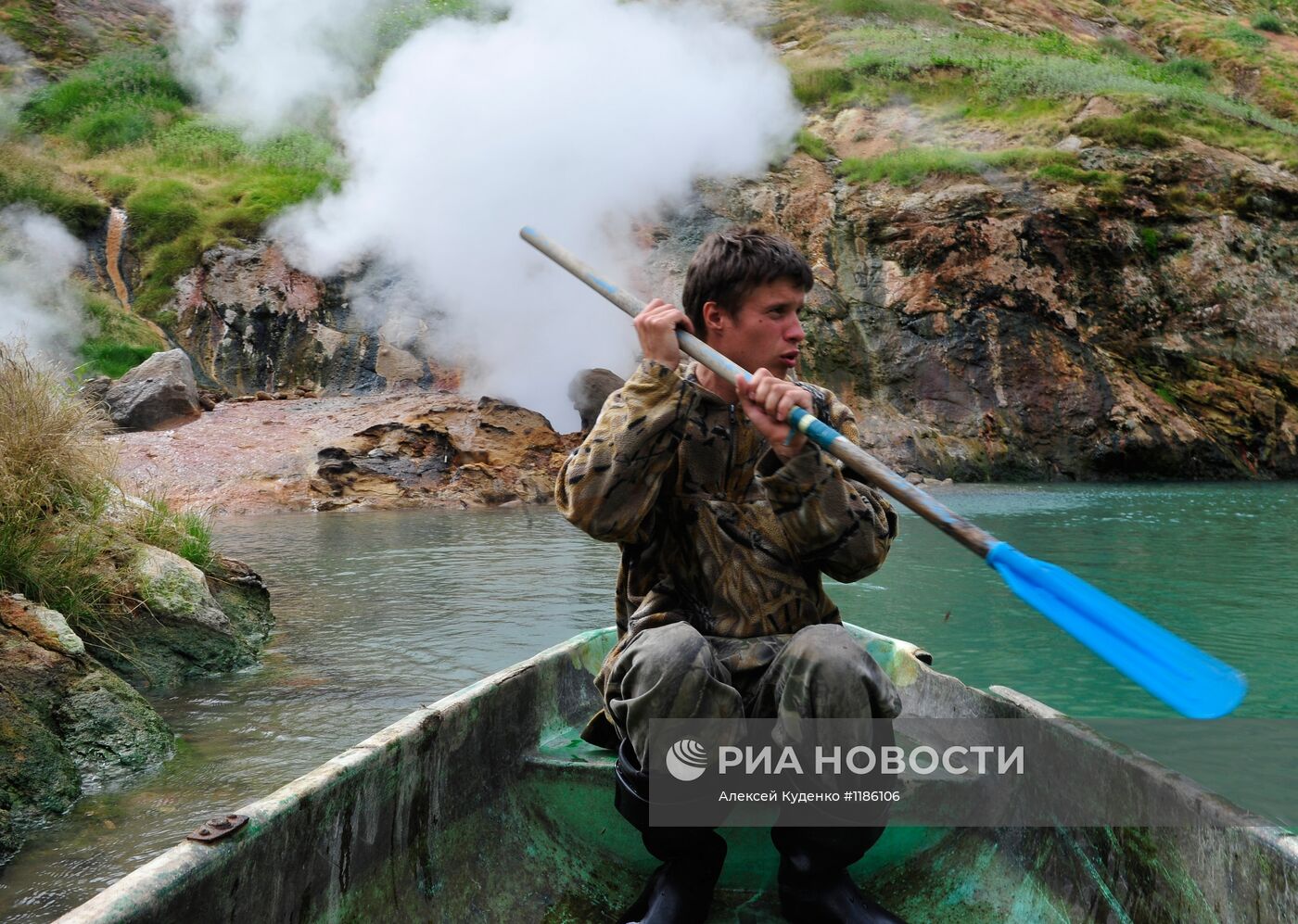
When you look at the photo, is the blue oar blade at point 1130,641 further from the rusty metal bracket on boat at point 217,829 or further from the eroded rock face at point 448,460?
the eroded rock face at point 448,460

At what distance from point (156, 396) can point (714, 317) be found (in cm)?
1151

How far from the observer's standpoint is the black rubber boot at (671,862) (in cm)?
154

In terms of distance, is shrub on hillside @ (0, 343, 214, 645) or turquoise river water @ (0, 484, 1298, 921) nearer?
turquoise river water @ (0, 484, 1298, 921)

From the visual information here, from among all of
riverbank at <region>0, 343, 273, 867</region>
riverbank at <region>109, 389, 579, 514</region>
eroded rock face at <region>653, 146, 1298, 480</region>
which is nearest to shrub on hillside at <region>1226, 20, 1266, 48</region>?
eroded rock face at <region>653, 146, 1298, 480</region>

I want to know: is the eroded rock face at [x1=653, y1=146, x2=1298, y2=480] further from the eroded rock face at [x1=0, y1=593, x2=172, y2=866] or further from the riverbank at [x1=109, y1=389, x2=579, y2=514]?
the eroded rock face at [x1=0, y1=593, x2=172, y2=866]

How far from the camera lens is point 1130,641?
4.35ft

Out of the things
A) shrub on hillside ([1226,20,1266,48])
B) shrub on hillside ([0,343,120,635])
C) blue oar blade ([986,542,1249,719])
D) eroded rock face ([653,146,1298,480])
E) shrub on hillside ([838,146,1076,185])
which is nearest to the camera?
blue oar blade ([986,542,1249,719])

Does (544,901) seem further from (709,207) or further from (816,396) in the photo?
(709,207)

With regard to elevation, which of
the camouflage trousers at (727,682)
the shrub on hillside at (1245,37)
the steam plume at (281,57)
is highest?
the shrub on hillside at (1245,37)

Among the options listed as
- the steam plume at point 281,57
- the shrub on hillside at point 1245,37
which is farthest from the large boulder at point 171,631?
the shrub on hillside at point 1245,37

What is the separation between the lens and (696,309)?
71.6 inches

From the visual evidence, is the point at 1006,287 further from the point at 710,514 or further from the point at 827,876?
the point at 827,876

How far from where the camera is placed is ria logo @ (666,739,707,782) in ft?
4.80

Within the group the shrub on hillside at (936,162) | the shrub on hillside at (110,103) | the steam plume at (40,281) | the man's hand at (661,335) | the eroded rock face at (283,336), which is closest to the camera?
the man's hand at (661,335)
